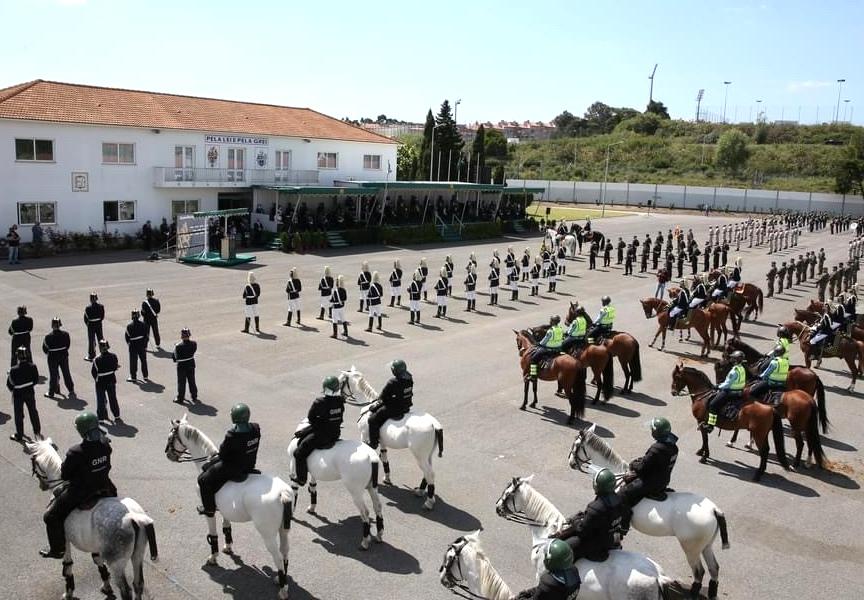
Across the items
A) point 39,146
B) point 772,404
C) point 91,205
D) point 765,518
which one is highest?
point 39,146

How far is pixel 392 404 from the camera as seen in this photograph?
32.2 ft

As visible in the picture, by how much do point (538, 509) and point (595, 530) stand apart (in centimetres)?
76

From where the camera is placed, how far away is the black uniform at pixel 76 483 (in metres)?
7.17

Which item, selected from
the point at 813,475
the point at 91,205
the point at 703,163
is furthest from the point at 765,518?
the point at 703,163

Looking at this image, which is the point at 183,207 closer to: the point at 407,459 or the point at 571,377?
the point at 571,377

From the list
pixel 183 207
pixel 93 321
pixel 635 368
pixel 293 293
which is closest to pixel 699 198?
pixel 183 207

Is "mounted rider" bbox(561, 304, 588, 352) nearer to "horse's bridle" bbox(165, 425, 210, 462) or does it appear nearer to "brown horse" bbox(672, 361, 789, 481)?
"brown horse" bbox(672, 361, 789, 481)

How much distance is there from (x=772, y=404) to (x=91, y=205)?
3087cm

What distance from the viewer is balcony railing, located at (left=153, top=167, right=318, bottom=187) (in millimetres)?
35375

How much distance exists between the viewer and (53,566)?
806 centimetres

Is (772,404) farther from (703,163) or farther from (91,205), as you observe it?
(703,163)

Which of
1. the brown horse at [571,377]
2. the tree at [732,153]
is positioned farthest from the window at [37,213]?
the tree at [732,153]

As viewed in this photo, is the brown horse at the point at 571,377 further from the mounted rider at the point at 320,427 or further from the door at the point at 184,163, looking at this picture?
the door at the point at 184,163

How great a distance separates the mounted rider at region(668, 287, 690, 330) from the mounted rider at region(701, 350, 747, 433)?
781cm
